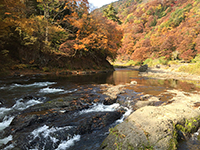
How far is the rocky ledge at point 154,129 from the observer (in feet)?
8.54

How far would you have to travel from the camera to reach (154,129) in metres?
2.90

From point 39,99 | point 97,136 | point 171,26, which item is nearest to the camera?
point 97,136

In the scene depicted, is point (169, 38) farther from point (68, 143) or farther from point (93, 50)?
point (68, 143)

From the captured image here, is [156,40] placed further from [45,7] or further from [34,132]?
[34,132]

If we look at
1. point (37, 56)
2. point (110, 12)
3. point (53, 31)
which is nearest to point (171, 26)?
point (110, 12)

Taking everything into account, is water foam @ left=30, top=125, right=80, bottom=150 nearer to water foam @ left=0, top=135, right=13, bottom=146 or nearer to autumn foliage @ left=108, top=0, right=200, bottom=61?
water foam @ left=0, top=135, right=13, bottom=146

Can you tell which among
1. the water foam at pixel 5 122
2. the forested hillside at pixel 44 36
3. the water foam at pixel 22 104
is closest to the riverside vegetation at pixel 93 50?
the forested hillside at pixel 44 36

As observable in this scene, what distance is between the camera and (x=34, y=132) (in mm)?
3352

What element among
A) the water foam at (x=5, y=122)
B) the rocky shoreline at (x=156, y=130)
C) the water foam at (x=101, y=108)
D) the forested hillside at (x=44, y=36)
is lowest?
the water foam at (x=101, y=108)

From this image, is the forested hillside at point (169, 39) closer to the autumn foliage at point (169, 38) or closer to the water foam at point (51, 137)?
the autumn foliage at point (169, 38)

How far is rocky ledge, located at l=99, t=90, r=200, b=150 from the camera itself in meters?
2.60

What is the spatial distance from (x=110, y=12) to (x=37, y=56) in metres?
34.7

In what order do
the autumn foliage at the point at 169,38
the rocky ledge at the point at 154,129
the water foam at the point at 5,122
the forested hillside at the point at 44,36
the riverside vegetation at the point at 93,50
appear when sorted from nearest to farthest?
the rocky ledge at the point at 154,129 → the riverside vegetation at the point at 93,50 → the water foam at the point at 5,122 → the forested hillside at the point at 44,36 → the autumn foliage at the point at 169,38

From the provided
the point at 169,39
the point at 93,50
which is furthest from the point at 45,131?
the point at 169,39
